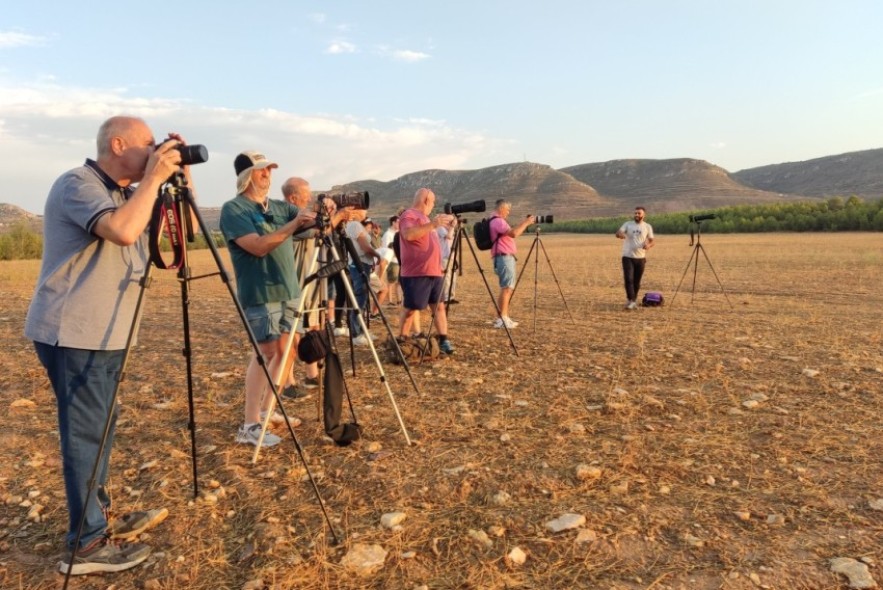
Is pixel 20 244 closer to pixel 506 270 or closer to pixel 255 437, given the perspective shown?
pixel 506 270

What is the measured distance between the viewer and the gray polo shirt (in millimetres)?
2537

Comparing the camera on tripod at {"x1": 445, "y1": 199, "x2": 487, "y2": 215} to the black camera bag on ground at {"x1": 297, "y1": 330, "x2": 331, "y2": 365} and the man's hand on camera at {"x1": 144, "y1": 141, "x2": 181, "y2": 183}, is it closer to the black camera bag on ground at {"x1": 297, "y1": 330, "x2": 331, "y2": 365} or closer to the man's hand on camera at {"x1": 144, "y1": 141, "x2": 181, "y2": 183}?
the black camera bag on ground at {"x1": 297, "y1": 330, "x2": 331, "y2": 365}

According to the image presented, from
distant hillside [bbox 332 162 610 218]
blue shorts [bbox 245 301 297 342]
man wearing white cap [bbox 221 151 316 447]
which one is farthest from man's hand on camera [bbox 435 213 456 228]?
distant hillside [bbox 332 162 610 218]

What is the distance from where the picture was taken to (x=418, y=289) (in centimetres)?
693

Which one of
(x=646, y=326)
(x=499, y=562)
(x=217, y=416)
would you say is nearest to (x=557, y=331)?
(x=646, y=326)

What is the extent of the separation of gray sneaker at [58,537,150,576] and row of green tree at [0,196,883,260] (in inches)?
1269

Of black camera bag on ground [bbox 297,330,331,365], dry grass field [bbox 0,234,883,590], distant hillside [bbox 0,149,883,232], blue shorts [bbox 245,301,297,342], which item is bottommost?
dry grass field [bbox 0,234,883,590]

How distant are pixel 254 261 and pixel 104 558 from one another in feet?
7.07

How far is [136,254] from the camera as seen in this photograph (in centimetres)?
292

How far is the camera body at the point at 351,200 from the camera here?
4.38 metres

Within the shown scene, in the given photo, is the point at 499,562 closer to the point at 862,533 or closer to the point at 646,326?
the point at 862,533

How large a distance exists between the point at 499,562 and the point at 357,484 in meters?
1.24

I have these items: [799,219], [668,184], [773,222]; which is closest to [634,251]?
[799,219]

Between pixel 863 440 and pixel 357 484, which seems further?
pixel 863 440
